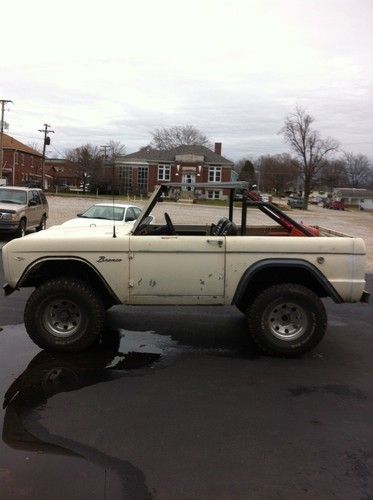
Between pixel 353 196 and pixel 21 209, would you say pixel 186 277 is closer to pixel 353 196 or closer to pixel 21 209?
pixel 21 209

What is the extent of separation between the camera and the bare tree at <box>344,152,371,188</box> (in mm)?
158500

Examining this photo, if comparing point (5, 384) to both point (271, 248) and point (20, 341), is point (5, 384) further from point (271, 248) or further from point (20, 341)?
point (271, 248)

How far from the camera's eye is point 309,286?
5.86 m

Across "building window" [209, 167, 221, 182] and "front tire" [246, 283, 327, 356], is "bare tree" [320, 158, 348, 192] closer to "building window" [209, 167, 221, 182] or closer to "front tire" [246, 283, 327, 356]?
"building window" [209, 167, 221, 182]

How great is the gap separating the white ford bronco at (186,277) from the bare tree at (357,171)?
161m

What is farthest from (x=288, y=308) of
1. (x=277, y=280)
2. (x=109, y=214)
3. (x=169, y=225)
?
(x=109, y=214)

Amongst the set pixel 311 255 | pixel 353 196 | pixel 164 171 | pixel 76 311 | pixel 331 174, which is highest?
pixel 331 174

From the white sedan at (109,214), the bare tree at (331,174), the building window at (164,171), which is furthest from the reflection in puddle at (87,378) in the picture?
the building window at (164,171)

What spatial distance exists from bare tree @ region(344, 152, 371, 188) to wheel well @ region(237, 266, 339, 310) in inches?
6333

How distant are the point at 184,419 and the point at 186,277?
1765 mm

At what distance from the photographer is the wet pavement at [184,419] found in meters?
3.11

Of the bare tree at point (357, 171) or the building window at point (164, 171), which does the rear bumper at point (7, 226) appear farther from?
the bare tree at point (357, 171)

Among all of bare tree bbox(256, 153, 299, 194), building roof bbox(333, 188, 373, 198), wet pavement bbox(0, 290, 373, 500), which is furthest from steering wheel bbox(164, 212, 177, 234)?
building roof bbox(333, 188, 373, 198)

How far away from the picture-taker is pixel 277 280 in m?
5.73
